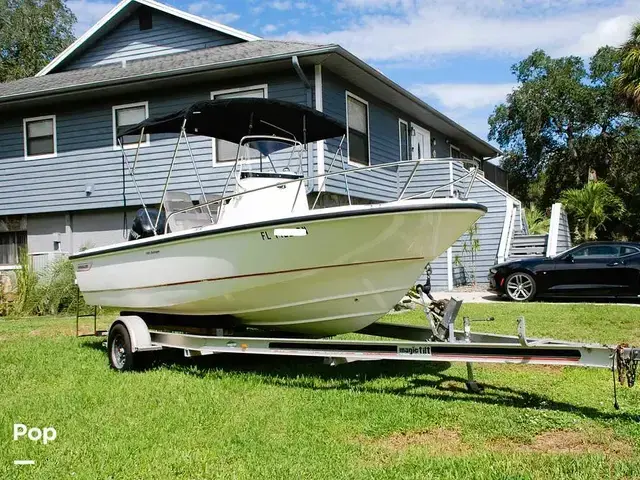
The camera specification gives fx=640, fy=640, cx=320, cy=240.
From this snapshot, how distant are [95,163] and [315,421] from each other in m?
11.8

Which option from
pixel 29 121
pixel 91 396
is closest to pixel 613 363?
pixel 91 396

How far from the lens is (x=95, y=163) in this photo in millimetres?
14734

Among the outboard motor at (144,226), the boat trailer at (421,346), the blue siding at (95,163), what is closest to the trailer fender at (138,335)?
the boat trailer at (421,346)

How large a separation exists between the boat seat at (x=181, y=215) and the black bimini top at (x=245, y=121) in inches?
30.2

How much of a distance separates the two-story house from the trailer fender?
20.8ft

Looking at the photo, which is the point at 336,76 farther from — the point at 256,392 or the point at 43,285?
the point at 256,392

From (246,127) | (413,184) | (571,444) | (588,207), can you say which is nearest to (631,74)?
(588,207)

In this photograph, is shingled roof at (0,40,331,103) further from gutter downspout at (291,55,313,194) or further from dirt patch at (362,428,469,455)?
dirt patch at (362,428,469,455)

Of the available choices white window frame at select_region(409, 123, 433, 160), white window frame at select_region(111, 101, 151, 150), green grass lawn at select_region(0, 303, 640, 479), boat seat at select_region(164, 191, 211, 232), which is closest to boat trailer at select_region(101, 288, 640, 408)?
green grass lawn at select_region(0, 303, 640, 479)

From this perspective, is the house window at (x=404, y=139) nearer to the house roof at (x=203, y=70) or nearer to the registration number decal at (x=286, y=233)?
the house roof at (x=203, y=70)

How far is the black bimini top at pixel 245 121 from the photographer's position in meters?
6.65

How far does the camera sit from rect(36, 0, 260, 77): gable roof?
14.8 meters

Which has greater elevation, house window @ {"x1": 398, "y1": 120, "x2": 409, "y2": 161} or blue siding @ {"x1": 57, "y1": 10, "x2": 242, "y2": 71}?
blue siding @ {"x1": 57, "y1": 10, "x2": 242, "y2": 71}

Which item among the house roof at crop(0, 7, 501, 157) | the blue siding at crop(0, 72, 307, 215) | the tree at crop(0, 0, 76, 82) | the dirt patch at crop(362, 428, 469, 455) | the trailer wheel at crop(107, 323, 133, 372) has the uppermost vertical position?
the tree at crop(0, 0, 76, 82)
